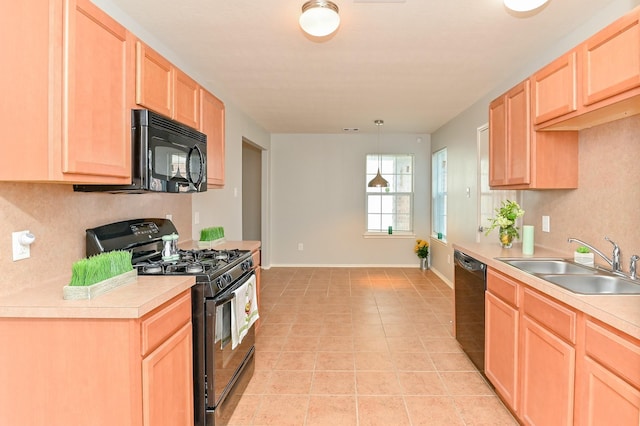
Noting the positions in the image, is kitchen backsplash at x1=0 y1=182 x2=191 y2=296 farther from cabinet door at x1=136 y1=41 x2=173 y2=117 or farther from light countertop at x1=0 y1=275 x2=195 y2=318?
cabinet door at x1=136 y1=41 x2=173 y2=117

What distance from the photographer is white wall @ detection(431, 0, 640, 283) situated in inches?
122

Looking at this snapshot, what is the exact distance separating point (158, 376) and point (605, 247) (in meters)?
2.64

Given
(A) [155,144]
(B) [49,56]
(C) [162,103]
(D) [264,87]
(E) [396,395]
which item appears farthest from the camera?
(D) [264,87]

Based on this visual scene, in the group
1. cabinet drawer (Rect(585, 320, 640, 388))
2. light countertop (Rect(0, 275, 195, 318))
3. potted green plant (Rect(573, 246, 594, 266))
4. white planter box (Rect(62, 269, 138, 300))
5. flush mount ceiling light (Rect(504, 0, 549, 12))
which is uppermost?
flush mount ceiling light (Rect(504, 0, 549, 12))

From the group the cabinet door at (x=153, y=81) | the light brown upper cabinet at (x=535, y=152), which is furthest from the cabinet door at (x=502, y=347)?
the cabinet door at (x=153, y=81)

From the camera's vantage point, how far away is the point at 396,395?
8.09 feet

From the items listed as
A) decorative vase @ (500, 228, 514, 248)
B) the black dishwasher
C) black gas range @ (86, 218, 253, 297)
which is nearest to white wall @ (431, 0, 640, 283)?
Result: decorative vase @ (500, 228, 514, 248)

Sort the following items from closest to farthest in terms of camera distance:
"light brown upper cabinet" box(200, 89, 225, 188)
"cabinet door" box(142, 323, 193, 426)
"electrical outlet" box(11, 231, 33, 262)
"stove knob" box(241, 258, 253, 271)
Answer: "cabinet door" box(142, 323, 193, 426) < "electrical outlet" box(11, 231, 33, 262) < "stove knob" box(241, 258, 253, 271) < "light brown upper cabinet" box(200, 89, 225, 188)

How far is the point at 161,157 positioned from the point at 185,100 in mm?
620

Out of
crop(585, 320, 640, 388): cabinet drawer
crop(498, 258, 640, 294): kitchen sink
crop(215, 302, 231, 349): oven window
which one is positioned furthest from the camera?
crop(215, 302, 231, 349): oven window


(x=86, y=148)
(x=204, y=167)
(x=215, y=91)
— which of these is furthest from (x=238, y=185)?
(x=86, y=148)

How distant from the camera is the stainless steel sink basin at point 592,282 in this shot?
1918 mm

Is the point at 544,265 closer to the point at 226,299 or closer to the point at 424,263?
the point at 226,299

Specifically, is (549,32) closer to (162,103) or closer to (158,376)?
(162,103)
